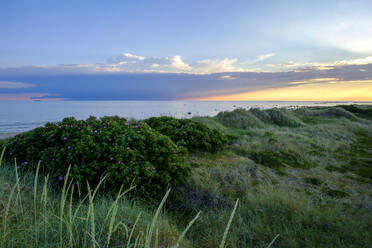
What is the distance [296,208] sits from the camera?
12.5ft

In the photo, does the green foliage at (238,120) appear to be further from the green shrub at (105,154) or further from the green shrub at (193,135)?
the green shrub at (105,154)

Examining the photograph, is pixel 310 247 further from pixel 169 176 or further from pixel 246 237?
pixel 169 176

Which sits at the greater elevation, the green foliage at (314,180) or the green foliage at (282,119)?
the green foliage at (282,119)

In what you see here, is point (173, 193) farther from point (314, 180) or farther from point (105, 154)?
point (314, 180)

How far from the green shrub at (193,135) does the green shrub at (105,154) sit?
47.0 inches

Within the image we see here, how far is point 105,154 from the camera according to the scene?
174 inches

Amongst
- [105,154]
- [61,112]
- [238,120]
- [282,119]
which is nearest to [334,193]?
[105,154]

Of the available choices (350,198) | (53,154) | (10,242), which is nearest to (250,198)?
(350,198)

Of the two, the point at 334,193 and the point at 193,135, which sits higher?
the point at 193,135

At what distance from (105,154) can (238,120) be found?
11.9 metres

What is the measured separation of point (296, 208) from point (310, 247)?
0.88 meters

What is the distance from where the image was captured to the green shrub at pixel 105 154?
4227 mm

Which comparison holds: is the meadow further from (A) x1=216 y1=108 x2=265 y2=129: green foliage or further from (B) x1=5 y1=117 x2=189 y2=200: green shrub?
(A) x1=216 y1=108 x2=265 y2=129: green foliage

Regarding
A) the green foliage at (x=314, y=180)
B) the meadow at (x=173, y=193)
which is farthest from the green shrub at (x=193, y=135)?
the green foliage at (x=314, y=180)
